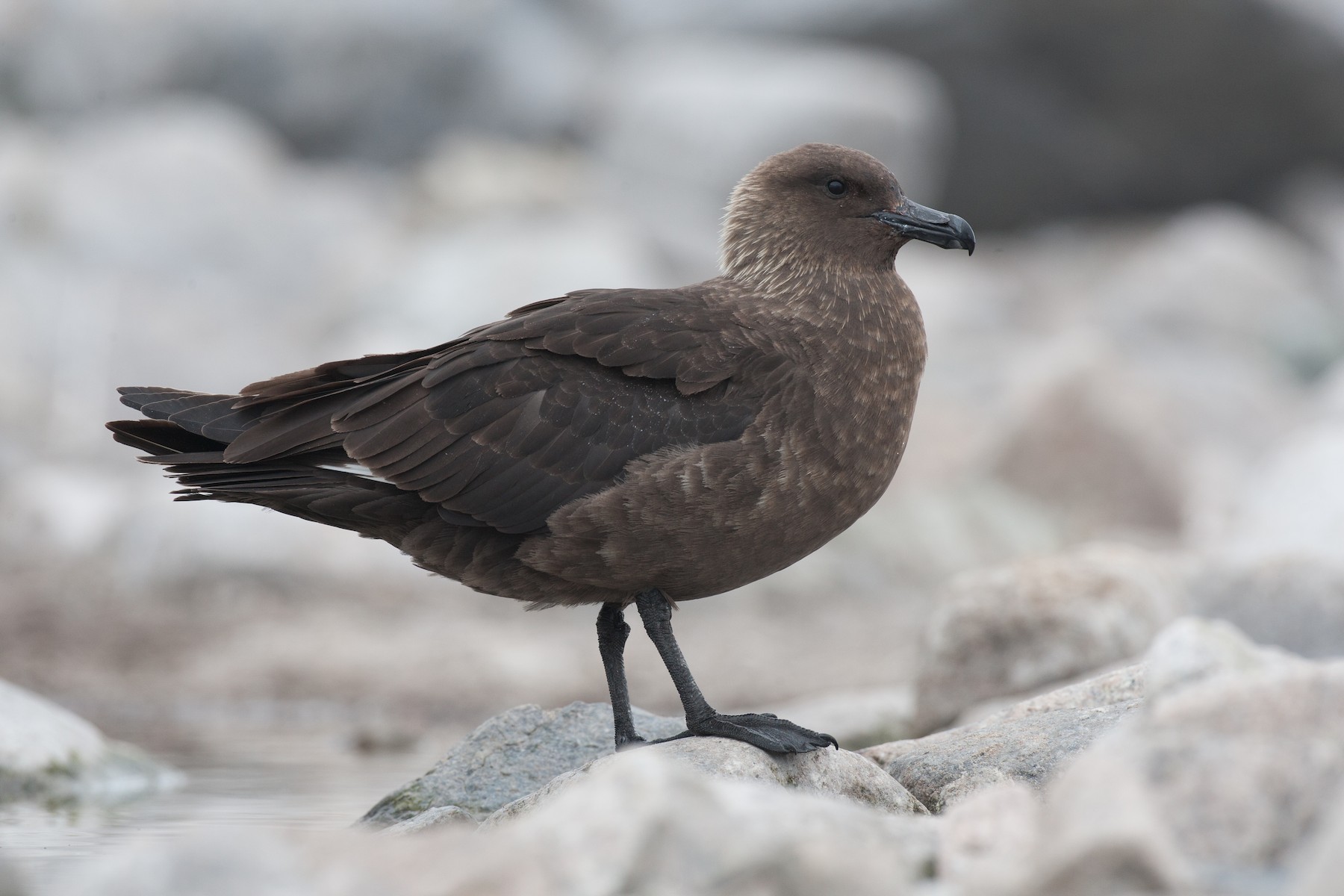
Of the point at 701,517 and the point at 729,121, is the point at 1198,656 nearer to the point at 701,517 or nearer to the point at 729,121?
the point at 701,517

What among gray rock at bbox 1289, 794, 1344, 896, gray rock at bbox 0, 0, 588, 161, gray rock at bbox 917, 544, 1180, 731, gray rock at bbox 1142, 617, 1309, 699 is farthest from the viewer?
gray rock at bbox 0, 0, 588, 161

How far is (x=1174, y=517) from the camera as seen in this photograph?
13.5 metres

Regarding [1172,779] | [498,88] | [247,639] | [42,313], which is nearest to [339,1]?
[498,88]

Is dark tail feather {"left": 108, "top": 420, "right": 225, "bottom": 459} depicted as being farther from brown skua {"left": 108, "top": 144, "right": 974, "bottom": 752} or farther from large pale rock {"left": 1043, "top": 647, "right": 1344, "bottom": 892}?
large pale rock {"left": 1043, "top": 647, "right": 1344, "bottom": 892}

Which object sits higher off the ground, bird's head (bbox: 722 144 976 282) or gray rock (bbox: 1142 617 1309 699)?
bird's head (bbox: 722 144 976 282)

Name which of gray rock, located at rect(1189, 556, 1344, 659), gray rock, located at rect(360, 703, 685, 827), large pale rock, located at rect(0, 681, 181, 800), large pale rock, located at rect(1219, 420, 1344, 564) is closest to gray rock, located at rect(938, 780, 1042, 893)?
gray rock, located at rect(360, 703, 685, 827)

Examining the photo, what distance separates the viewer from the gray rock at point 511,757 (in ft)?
19.0

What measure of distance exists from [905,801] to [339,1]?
17938 millimetres

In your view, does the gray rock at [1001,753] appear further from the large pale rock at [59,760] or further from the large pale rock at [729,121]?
the large pale rock at [729,121]

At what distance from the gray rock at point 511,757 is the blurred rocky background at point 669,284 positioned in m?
1.08

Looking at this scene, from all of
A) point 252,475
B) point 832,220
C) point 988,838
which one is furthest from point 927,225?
point 988,838

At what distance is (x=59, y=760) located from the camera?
683cm

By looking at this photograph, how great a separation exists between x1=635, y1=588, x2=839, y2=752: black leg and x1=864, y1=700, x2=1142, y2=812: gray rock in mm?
414

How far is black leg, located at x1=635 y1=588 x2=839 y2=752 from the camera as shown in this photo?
513 centimetres
